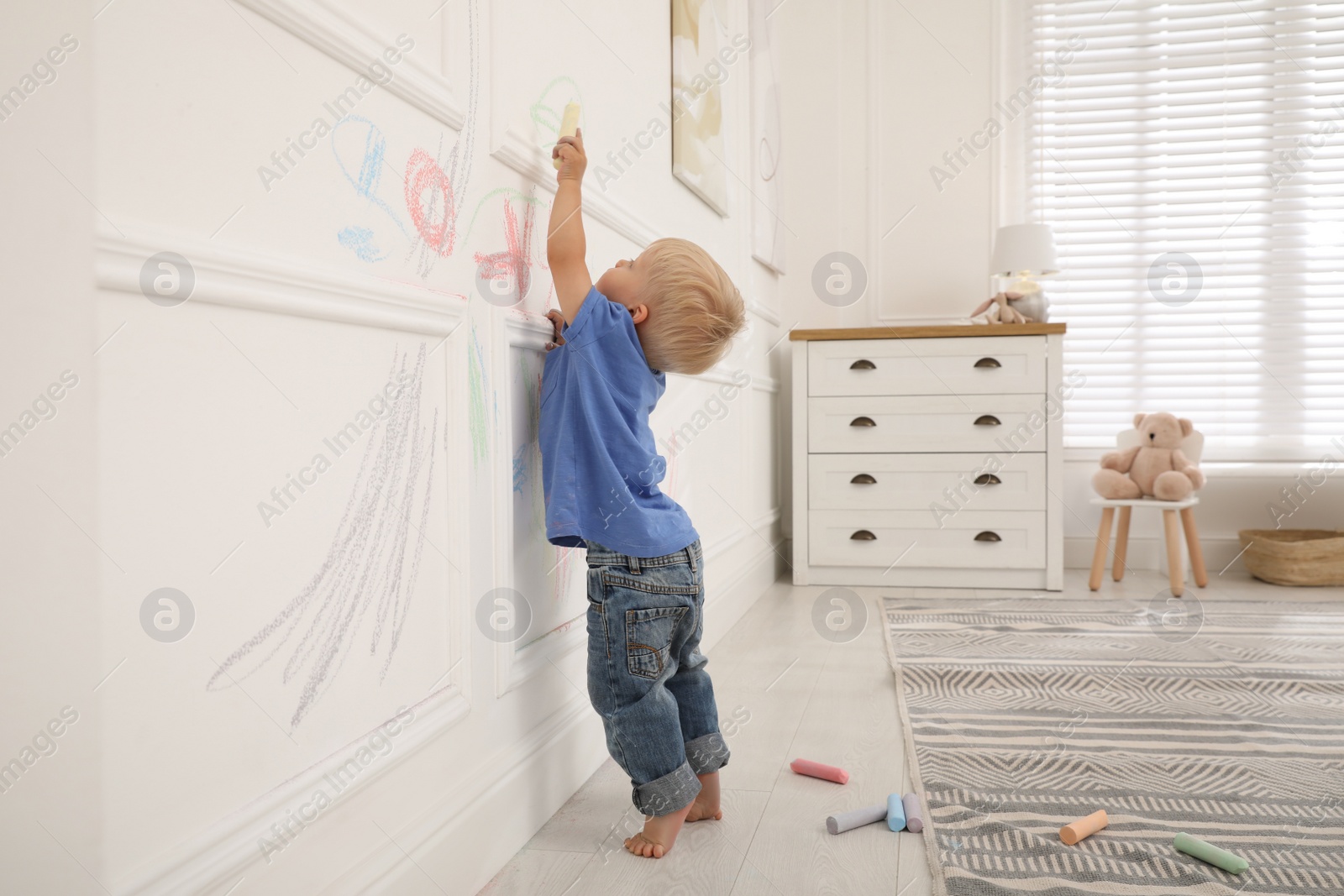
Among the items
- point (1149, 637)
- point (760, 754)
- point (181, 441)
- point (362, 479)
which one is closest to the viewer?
point (181, 441)

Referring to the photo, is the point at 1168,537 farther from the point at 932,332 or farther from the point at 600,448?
the point at 600,448

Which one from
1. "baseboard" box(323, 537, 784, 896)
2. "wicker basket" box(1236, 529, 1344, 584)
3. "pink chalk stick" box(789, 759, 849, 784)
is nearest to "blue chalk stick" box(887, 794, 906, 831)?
"pink chalk stick" box(789, 759, 849, 784)

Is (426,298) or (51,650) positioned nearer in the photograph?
(51,650)

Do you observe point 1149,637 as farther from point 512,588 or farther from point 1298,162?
point 1298,162

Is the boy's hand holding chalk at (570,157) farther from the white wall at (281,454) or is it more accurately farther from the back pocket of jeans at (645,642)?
the back pocket of jeans at (645,642)

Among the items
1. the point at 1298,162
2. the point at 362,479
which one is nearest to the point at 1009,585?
the point at 1298,162

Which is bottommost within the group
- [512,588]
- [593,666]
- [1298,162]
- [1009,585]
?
[1009,585]

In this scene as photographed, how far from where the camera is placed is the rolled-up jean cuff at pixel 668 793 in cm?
115

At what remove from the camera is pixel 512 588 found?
1205 mm

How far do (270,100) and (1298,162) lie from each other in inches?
149

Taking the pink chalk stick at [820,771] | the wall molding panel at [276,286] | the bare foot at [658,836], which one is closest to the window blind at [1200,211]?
the pink chalk stick at [820,771]

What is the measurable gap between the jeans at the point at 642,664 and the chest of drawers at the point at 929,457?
186 centimetres

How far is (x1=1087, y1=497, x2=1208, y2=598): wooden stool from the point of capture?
9.32 feet

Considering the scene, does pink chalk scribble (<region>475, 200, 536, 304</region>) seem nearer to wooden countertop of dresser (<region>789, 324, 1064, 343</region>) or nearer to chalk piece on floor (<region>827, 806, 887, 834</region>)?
chalk piece on floor (<region>827, 806, 887, 834</region>)
